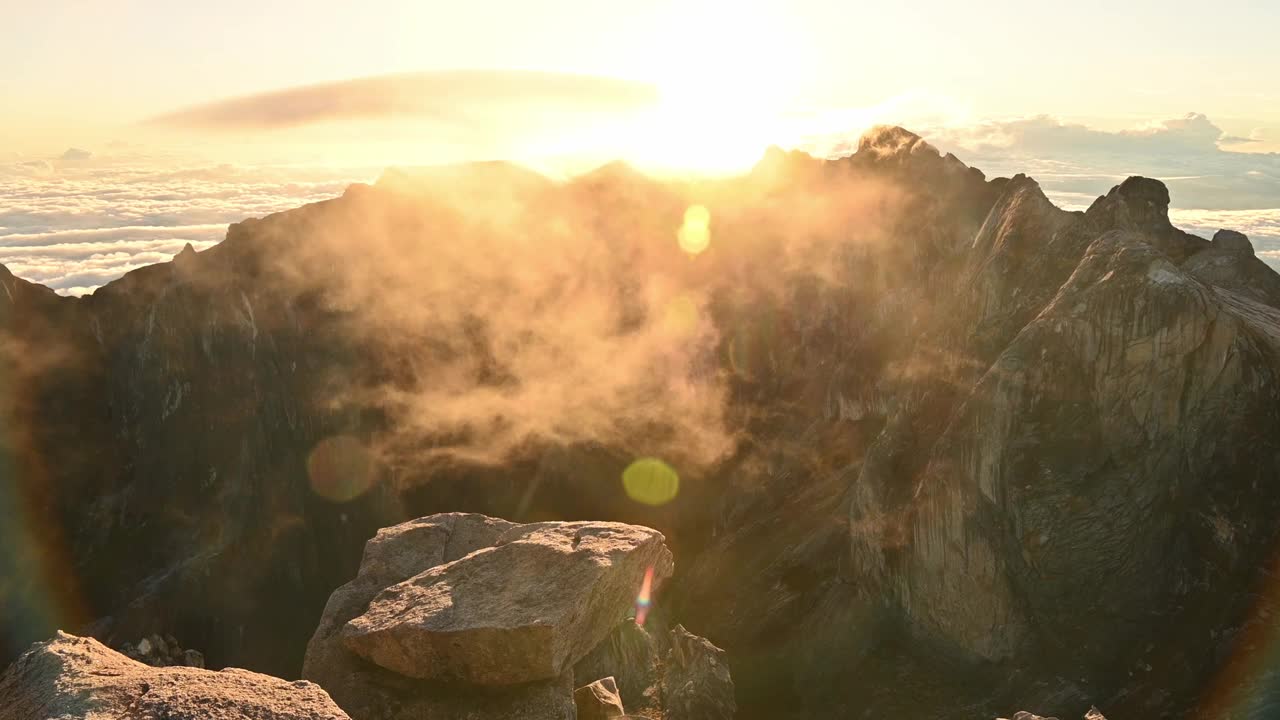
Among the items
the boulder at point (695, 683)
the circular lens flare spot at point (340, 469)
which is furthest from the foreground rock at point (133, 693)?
the circular lens flare spot at point (340, 469)

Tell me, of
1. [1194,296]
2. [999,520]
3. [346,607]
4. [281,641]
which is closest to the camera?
[346,607]

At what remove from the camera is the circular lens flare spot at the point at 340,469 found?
254ft

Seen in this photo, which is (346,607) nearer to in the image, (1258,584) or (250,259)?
(1258,584)

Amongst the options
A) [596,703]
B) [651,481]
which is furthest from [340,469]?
[596,703]

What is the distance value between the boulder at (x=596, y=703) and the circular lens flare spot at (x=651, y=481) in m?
48.9

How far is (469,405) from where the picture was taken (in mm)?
81750

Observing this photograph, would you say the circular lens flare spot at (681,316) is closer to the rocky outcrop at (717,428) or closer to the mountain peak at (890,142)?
the rocky outcrop at (717,428)

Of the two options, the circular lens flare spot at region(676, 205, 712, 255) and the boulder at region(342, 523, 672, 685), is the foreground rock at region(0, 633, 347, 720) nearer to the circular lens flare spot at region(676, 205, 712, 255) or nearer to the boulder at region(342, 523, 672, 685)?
the boulder at region(342, 523, 672, 685)

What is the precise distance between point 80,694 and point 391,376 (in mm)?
65219

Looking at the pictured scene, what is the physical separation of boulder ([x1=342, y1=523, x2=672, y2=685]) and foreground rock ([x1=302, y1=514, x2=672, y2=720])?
0.13 ft

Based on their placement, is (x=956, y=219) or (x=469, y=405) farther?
(x=469, y=405)

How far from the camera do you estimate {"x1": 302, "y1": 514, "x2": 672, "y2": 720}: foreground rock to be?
24.0m

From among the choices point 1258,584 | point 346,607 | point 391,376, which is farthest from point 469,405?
point 1258,584

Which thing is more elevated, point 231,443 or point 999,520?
point 999,520
